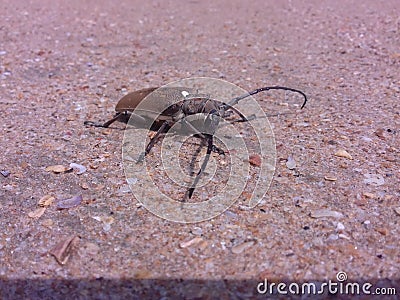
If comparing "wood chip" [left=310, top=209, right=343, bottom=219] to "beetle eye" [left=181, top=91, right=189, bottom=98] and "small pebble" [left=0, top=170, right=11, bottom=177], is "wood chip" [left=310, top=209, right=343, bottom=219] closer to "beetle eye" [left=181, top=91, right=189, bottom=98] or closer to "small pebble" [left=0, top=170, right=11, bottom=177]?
"beetle eye" [left=181, top=91, right=189, bottom=98]

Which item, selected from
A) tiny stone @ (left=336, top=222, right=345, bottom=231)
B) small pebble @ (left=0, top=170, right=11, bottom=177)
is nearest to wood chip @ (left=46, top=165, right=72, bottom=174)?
small pebble @ (left=0, top=170, right=11, bottom=177)

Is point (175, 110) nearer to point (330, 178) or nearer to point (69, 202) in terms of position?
point (69, 202)

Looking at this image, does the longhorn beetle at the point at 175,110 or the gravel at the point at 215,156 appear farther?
the longhorn beetle at the point at 175,110

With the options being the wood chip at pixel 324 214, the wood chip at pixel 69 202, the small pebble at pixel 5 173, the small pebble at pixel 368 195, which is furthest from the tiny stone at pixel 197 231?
the small pebble at pixel 5 173

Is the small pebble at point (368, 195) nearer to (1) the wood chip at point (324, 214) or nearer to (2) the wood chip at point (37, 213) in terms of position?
(1) the wood chip at point (324, 214)

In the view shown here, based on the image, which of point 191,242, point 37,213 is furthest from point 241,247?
point 37,213

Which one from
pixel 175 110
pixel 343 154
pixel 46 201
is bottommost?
pixel 343 154
